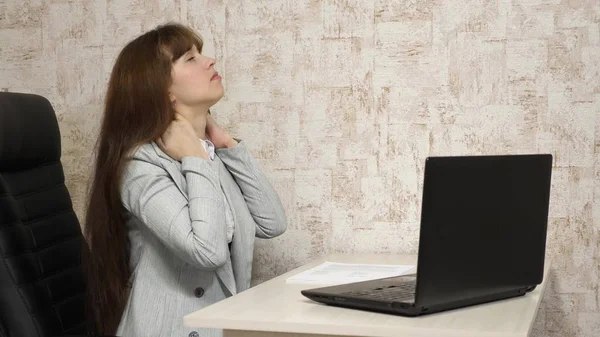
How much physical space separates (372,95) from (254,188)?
45 cm

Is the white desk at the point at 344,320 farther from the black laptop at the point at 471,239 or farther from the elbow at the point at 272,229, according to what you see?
the elbow at the point at 272,229

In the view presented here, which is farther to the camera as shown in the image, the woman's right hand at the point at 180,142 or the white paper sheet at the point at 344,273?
the woman's right hand at the point at 180,142

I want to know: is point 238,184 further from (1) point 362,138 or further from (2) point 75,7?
(2) point 75,7

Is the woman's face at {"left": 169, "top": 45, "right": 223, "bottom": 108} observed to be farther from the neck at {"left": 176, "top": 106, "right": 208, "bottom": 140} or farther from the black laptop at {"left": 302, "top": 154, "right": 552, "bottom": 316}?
the black laptop at {"left": 302, "top": 154, "right": 552, "bottom": 316}

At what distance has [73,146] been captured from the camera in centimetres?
270

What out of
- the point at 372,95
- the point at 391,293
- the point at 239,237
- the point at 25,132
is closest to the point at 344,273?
the point at 239,237

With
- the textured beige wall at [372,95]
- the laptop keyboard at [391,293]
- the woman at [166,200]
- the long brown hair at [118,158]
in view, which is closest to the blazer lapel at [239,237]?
the woman at [166,200]

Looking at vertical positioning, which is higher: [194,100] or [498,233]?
[194,100]

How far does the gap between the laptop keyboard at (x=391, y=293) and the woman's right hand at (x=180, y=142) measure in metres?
0.66

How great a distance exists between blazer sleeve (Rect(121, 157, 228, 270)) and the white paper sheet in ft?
0.64

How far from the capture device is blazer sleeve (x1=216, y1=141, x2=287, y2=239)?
7.38 ft

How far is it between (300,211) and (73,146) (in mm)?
744

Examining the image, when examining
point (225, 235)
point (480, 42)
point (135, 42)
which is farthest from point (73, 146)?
point (480, 42)

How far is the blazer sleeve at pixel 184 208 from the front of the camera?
6.31ft
